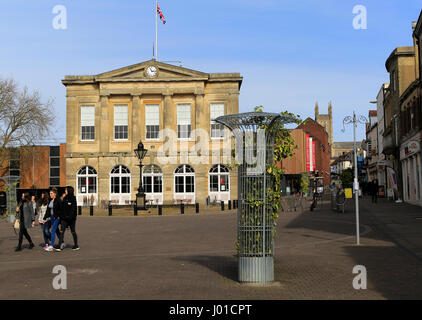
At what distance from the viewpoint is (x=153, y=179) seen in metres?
46.7

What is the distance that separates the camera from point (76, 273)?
10.4 metres

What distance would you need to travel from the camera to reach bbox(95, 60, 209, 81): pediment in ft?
155

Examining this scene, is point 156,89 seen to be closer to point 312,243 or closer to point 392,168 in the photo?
point 392,168

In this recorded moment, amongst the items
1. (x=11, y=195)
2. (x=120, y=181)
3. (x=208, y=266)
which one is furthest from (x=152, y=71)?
(x=208, y=266)

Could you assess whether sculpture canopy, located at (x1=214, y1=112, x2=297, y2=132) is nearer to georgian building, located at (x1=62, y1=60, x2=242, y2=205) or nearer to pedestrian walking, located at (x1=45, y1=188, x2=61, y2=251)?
pedestrian walking, located at (x1=45, y1=188, x2=61, y2=251)

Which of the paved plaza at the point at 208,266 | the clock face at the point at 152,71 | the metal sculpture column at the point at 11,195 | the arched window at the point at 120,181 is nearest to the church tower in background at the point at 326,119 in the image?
the clock face at the point at 152,71

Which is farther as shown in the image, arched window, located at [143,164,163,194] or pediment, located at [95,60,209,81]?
pediment, located at [95,60,209,81]

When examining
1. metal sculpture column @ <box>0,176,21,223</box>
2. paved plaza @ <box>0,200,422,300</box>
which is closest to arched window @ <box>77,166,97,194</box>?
metal sculpture column @ <box>0,176,21,223</box>

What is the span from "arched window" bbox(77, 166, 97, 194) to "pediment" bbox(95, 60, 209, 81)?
29.3 ft

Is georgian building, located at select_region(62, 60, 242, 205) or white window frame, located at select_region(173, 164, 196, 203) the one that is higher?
georgian building, located at select_region(62, 60, 242, 205)

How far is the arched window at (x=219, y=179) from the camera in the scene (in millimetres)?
46531

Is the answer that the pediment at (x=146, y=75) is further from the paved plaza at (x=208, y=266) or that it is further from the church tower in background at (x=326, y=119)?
the church tower in background at (x=326, y=119)
